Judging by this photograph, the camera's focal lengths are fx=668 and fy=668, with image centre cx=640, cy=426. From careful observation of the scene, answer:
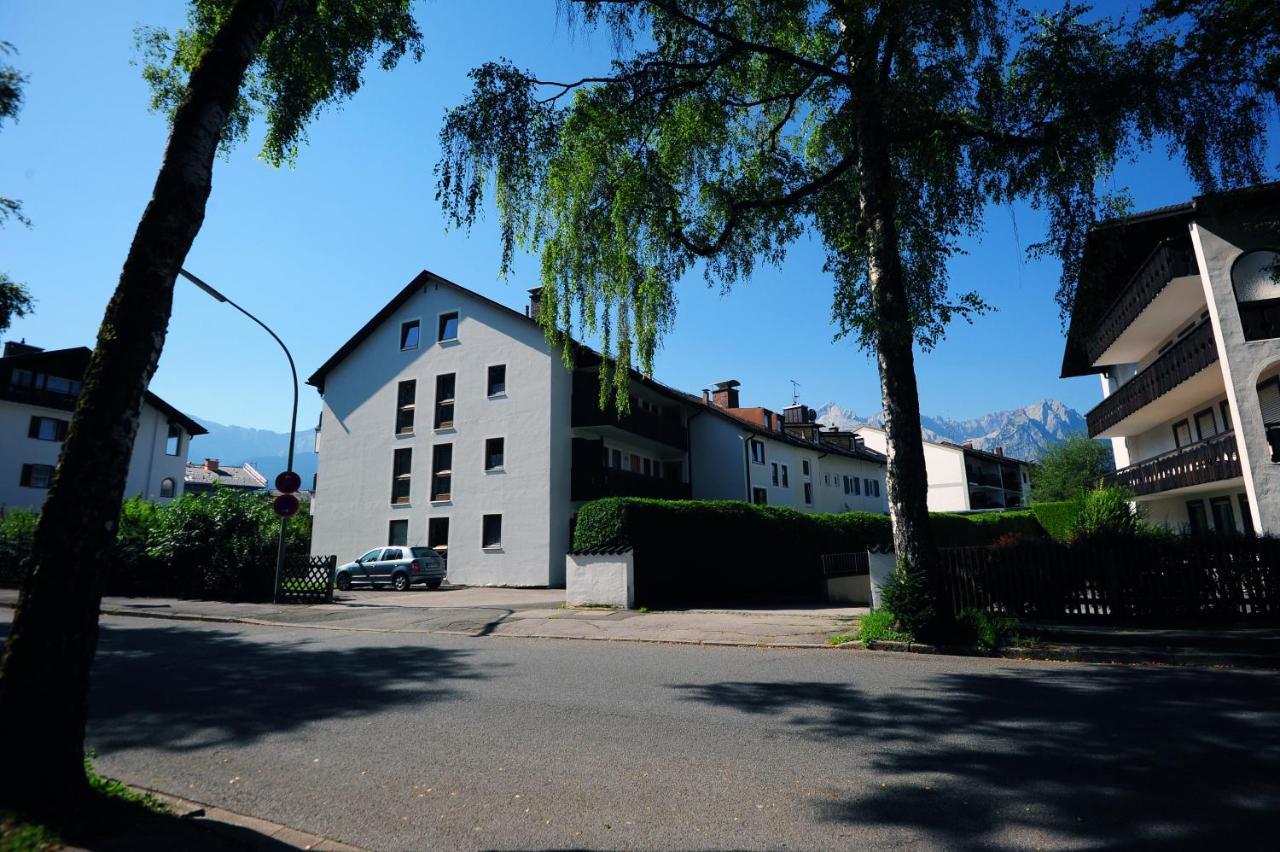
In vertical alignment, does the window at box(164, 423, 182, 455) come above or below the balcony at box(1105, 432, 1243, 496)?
above

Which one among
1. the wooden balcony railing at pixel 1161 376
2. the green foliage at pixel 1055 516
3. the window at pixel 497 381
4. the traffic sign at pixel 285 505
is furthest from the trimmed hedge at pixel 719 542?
the window at pixel 497 381

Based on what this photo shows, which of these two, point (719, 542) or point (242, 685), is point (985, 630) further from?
point (719, 542)

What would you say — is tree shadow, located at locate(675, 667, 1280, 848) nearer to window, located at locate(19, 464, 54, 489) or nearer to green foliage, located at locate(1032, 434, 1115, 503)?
window, located at locate(19, 464, 54, 489)

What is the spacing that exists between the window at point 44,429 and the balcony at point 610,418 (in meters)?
35.4

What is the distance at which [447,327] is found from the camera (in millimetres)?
31438

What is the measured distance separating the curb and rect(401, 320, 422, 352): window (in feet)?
98.6

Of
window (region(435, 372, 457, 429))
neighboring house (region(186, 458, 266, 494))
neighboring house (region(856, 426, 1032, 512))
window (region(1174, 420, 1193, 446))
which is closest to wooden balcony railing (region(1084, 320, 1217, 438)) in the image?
window (region(1174, 420, 1193, 446))

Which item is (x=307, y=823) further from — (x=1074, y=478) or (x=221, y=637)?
(x=1074, y=478)

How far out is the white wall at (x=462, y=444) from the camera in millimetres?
27375

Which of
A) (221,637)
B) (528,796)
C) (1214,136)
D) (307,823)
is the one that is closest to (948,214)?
(1214,136)

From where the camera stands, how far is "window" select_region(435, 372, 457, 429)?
30250 millimetres

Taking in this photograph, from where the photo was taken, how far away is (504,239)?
11930mm

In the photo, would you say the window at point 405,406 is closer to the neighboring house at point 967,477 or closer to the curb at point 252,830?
the curb at point 252,830

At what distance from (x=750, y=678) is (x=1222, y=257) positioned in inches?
737
